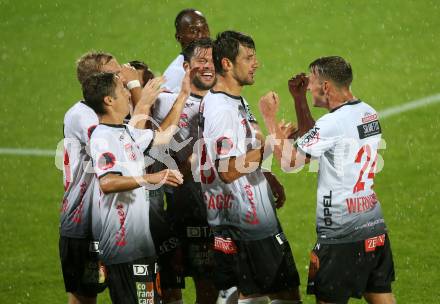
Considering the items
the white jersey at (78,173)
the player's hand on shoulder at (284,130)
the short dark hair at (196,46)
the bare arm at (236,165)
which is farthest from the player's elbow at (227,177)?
the short dark hair at (196,46)

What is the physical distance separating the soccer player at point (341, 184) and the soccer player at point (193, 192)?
980 millimetres

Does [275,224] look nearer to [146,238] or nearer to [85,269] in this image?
[146,238]

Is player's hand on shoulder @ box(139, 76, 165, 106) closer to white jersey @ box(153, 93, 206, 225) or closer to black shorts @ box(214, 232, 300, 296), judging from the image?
white jersey @ box(153, 93, 206, 225)

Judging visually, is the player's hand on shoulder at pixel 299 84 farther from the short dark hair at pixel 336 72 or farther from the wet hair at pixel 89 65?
the wet hair at pixel 89 65

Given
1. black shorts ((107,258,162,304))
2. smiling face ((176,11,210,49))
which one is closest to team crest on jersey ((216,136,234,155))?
black shorts ((107,258,162,304))

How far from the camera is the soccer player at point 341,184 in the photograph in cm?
673

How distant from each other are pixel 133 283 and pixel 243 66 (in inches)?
70.2

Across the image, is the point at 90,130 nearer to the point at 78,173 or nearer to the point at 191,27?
the point at 78,173

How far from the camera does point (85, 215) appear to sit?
292 inches

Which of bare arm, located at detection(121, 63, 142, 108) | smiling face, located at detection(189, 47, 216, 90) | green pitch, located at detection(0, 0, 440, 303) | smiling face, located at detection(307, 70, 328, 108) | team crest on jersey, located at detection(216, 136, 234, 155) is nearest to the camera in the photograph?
team crest on jersey, located at detection(216, 136, 234, 155)

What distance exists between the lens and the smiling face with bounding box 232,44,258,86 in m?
6.94

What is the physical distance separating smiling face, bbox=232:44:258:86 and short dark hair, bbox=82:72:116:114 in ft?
3.02

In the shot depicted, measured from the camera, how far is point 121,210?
6586 mm

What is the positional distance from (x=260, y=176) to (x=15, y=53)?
10702 mm
